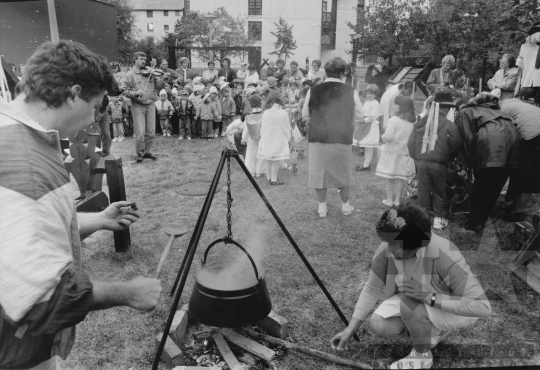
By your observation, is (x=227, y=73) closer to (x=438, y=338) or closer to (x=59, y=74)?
(x=438, y=338)

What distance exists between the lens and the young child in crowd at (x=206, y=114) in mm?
10461

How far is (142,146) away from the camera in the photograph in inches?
327

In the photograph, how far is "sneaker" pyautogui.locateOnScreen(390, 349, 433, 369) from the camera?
9.30 ft

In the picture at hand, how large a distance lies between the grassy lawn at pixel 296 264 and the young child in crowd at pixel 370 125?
0.35 meters

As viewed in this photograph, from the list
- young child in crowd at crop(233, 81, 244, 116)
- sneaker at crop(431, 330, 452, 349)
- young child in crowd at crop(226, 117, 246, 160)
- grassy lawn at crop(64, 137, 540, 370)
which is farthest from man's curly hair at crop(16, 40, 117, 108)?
young child in crowd at crop(233, 81, 244, 116)

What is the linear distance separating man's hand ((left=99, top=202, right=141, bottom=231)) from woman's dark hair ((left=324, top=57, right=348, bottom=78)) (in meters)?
3.66

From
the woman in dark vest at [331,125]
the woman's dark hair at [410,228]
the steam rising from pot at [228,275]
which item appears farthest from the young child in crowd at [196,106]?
the woman's dark hair at [410,228]

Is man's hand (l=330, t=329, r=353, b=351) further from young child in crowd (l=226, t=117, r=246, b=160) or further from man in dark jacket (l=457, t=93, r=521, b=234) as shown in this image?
young child in crowd (l=226, t=117, r=246, b=160)

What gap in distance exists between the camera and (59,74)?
1437 millimetres

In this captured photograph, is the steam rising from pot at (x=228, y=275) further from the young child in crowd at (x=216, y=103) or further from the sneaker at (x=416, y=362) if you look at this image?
the young child in crowd at (x=216, y=103)

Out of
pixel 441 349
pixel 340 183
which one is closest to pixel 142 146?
pixel 340 183

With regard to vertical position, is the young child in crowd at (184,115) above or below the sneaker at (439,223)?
above

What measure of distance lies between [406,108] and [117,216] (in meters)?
4.78

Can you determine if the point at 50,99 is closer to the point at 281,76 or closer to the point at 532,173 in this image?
the point at 532,173
